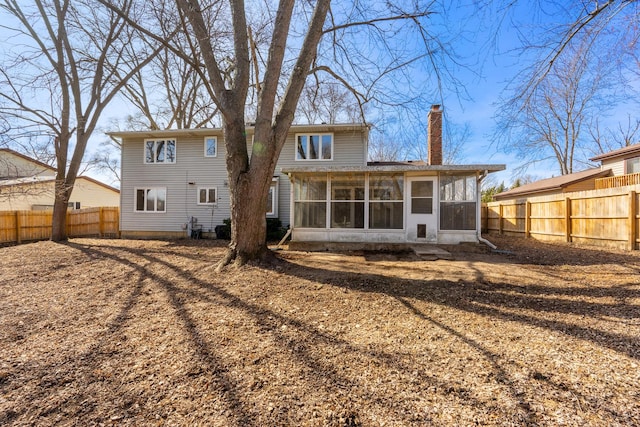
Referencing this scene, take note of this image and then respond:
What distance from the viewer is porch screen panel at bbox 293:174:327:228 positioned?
948 cm

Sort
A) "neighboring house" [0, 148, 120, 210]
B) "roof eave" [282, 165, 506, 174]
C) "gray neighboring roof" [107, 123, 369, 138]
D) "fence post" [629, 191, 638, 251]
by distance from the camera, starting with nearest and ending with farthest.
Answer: "fence post" [629, 191, 638, 251]
"roof eave" [282, 165, 506, 174]
"gray neighboring roof" [107, 123, 369, 138]
"neighboring house" [0, 148, 120, 210]

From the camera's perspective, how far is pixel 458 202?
28.8 feet

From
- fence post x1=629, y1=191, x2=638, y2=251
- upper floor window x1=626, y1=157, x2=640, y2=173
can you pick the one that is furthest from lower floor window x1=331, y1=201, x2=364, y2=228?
upper floor window x1=626, y1=157, x2=640, y2=173

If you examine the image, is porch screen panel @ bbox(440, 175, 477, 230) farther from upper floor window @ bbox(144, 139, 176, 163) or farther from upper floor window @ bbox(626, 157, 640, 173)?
upper floor window @ bbox(626, 157, 640, 173)

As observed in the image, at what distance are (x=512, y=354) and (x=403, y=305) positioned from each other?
135 cm

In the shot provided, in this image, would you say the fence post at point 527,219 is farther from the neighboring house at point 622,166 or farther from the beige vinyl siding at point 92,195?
the beige vinyl siding at point 92,195

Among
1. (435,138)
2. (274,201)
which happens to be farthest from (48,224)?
(435,138)

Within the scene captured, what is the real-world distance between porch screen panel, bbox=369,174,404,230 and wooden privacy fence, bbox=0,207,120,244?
1230cm

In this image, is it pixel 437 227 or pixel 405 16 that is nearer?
pixel 405 16

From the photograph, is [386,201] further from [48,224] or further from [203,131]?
[48,224]

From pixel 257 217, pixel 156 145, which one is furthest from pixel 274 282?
pixel 156 145

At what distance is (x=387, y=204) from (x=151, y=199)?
10944 millimetres

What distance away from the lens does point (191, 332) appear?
9.77 ft

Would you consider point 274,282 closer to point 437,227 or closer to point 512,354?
point 512,354
